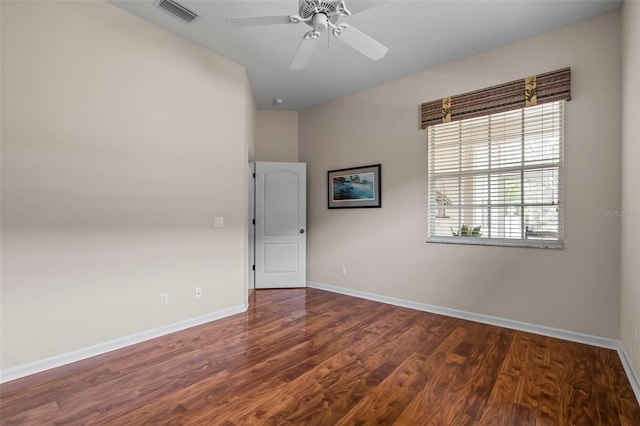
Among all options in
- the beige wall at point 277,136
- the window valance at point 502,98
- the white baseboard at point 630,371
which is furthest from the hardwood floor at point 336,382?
the beige wall at point 277,136

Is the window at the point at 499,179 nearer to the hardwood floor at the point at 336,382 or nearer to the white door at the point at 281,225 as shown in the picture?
the hardwood floor at the point at 336,382

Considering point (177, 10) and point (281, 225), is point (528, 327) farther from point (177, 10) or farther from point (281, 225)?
point (177, 10)

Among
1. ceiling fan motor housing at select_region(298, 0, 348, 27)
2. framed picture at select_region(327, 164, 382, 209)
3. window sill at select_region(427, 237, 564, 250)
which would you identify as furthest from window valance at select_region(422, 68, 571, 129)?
ceiling fan motor housing at select_region(298, 0, 348, 27)

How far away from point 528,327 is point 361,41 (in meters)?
3.08

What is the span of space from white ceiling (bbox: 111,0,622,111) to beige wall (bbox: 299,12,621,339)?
0.65 ft

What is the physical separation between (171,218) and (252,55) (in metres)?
1.98

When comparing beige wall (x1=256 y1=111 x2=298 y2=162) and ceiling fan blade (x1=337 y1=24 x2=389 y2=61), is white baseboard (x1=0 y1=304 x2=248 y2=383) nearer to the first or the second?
beige wall (x1=256 y1=111 x2=298 y2=162)

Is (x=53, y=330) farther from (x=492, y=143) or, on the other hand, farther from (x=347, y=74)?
(x=492, y=143)

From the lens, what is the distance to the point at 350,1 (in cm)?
238

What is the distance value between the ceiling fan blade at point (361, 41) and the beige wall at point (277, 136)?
9.36 ft

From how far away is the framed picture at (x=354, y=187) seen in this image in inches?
164

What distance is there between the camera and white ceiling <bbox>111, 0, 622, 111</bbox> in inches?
101

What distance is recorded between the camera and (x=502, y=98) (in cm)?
315

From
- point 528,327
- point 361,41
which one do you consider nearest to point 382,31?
point 361,41
